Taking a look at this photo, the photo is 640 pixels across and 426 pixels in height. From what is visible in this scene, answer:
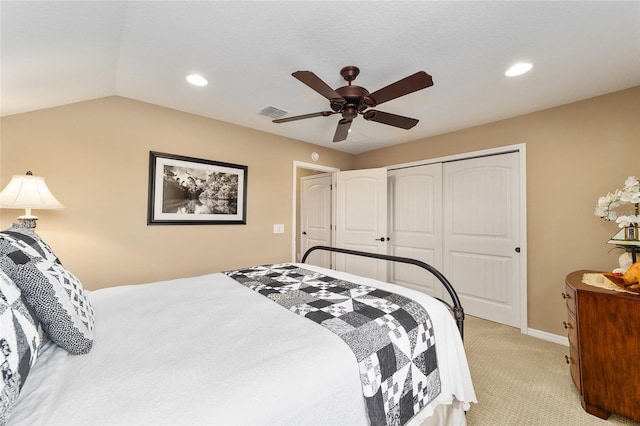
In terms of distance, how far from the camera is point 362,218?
3967 mm

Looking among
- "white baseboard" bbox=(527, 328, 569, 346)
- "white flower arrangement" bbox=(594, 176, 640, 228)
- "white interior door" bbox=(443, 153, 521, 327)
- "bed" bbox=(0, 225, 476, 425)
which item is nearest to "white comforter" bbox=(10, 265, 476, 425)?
"bed" bbox=(0, 225, 476, 425)

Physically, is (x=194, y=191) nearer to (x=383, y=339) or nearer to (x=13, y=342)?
(x=13, y=342)

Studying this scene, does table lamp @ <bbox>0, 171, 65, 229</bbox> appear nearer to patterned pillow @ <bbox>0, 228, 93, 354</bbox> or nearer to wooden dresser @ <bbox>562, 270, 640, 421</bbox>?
patterned pillow @ <bbox>0, 228, 93, 354</bbox>

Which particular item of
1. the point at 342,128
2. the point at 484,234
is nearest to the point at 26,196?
the point at 342,128

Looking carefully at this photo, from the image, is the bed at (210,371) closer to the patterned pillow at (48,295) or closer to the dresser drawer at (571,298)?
the patterned pillow at (48,295)

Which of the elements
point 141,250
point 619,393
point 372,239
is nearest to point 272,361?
point 619,393

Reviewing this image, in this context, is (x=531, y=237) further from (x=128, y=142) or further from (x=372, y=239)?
(x=128, y=142)

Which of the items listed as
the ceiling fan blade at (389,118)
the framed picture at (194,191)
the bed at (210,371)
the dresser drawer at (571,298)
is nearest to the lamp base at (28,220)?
the framed picture at (194,191)

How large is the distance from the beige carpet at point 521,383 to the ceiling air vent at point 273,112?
2.94 meters

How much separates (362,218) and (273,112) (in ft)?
6.48

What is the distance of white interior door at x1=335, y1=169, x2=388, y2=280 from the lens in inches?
150

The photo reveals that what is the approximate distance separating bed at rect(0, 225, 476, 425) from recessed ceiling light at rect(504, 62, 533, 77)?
1.86 metres

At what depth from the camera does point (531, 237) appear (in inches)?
112

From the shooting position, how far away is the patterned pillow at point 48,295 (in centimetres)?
86
